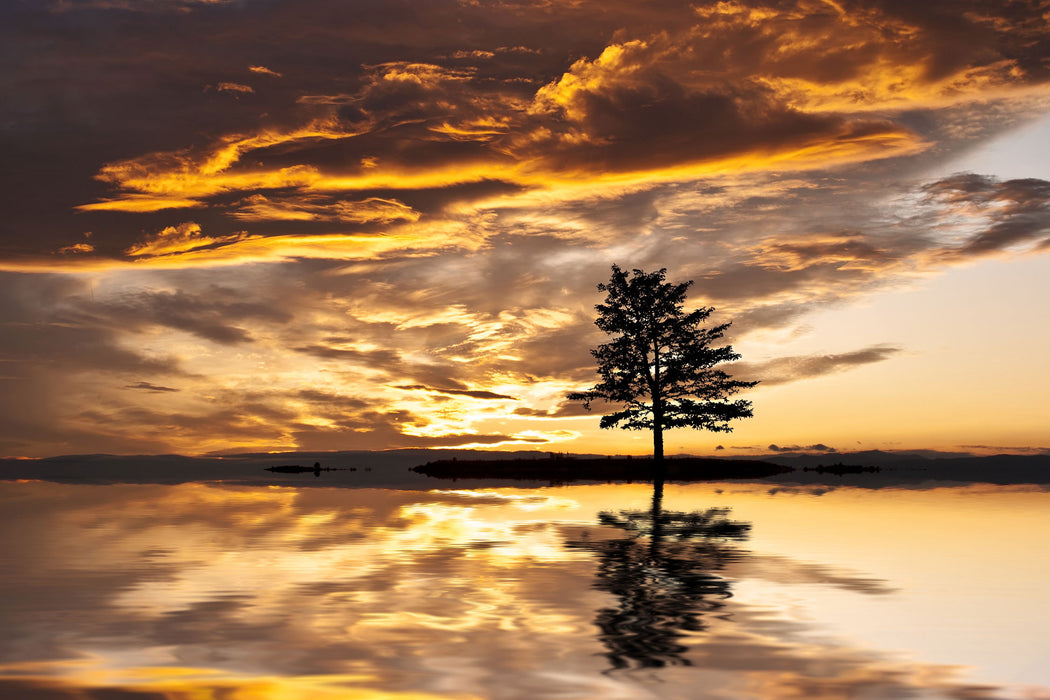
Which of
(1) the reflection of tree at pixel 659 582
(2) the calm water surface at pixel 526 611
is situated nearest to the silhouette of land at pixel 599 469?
(1) the reflection of tree at pixel 659 582

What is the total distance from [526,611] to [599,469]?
5989 cm

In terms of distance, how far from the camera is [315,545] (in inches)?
840

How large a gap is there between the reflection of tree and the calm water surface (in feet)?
0.21

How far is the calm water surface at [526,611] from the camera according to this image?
30.8 feet

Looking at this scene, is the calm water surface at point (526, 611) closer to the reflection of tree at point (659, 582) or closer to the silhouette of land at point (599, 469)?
the reflection of tree at point (659, 582)

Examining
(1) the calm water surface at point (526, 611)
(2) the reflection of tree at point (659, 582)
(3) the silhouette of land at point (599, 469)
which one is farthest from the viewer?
(3) the silhouette of land at point (599, 469)

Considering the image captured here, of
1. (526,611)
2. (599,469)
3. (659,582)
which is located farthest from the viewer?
(599,469)

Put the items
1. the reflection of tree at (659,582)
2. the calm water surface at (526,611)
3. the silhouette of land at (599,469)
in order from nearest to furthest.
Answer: the calm water surface at (526,611)
the reflection of tree at (659,582)
the silhouette of land at (599,469)

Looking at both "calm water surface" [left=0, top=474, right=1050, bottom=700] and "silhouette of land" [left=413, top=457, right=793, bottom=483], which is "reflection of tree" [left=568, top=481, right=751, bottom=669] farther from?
"silhouette of land" [left=413, top=457, right=793, bottom=483]

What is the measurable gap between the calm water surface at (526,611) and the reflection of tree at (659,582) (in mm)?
63

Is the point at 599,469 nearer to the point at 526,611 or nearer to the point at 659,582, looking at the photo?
the point at 659,582

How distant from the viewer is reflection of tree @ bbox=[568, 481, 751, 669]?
10.8 m

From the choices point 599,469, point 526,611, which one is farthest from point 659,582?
point 599,469

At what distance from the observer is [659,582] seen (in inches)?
606
